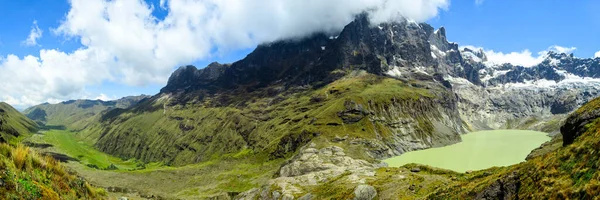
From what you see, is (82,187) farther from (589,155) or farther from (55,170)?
(589,155)

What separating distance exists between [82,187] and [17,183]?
14.3ft

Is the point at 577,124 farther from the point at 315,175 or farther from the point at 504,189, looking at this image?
the point at 315,175

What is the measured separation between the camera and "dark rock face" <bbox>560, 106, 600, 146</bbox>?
2909 cm

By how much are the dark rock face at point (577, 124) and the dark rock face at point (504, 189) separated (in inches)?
292

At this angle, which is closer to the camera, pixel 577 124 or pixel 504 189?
pixel 504 189

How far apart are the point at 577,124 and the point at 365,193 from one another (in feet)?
109

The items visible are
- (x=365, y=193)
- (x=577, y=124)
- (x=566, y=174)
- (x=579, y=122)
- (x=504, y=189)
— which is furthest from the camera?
(x=365, y=193)

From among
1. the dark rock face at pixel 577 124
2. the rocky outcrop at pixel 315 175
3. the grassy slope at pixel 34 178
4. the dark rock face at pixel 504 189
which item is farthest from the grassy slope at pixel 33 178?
the rocky outcrop at pixel 315 175

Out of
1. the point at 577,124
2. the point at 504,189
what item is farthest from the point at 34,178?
the point at 577,124

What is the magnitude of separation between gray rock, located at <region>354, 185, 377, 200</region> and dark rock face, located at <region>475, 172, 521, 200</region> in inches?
1146

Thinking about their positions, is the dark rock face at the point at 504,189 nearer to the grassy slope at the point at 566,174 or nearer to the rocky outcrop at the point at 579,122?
the grassy slope at the point at 566,174

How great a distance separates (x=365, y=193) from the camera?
189 feet

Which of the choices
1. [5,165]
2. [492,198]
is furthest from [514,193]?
[5,165]

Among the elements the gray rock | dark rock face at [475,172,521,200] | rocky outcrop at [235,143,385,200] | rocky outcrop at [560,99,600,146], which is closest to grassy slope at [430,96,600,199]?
dark rock face at [475,172,521,200]
